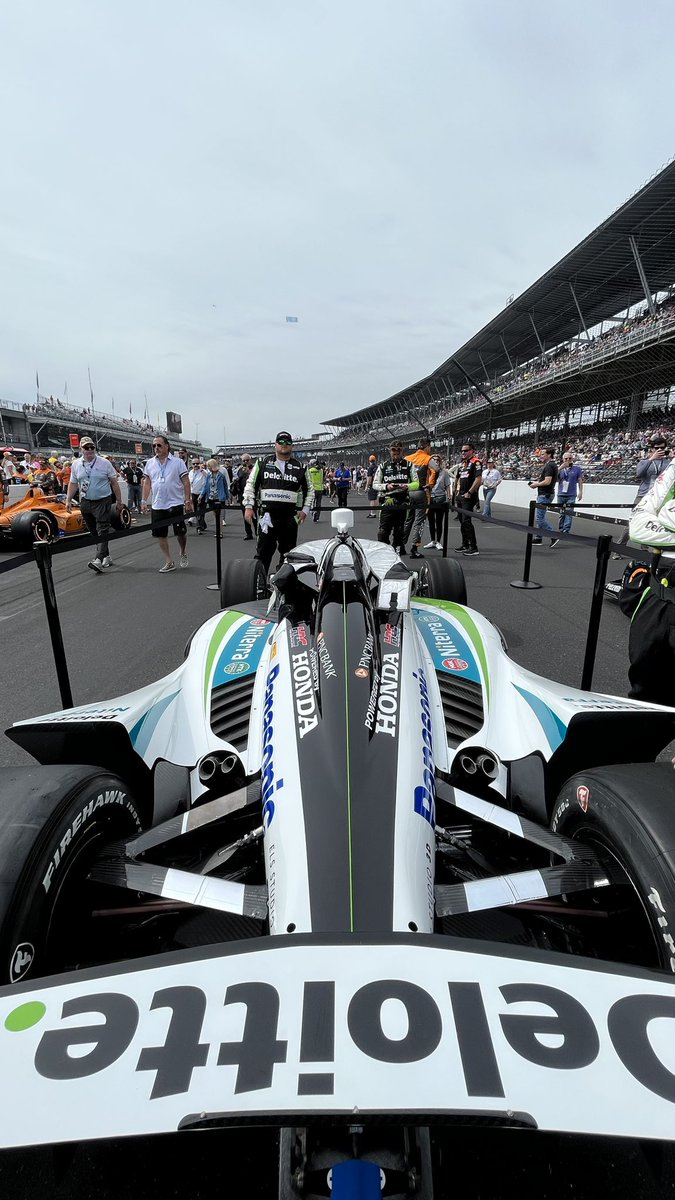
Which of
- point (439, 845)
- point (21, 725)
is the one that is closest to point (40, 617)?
point (21, 725)

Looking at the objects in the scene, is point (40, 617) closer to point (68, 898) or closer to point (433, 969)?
point (68, 898)

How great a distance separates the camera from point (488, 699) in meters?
2.33

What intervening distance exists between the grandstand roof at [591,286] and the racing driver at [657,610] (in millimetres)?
23741

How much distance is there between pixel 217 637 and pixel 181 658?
202 centimetres

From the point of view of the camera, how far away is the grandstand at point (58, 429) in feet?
258

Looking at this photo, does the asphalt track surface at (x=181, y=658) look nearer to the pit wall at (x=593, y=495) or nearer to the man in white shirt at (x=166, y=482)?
the man in white shirt at (x=166, y=482)

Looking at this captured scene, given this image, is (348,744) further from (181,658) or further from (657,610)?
(181,658)

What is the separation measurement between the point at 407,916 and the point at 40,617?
577 centimetres

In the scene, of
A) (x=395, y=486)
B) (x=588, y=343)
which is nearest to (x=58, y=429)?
(x=588, y=343)

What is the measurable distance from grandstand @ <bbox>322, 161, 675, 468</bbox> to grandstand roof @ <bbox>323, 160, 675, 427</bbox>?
0.18ft

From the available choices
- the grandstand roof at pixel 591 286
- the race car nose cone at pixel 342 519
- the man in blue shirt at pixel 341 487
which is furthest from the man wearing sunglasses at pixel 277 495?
the grandstand roof at pixel 591 286

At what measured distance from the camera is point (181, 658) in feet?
15.4

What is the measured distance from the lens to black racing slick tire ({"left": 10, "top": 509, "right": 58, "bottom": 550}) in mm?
9625

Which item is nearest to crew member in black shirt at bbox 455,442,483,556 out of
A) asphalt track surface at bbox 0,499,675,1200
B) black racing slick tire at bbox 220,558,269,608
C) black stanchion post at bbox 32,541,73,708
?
asphalt track surface at bbox 0,499,675,1200
